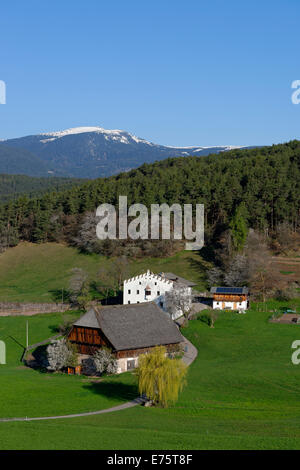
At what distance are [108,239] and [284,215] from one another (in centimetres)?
3859

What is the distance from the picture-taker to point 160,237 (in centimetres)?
11288

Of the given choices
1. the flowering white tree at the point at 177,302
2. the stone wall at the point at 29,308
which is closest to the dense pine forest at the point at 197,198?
the flowering white tree at the point at 177,302

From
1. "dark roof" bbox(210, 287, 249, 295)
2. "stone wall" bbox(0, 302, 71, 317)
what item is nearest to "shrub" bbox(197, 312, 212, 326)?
"dark roof" bbox(210, 287, 249, 295)

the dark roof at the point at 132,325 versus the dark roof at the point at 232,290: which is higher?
the dark roof at the point at 232,290

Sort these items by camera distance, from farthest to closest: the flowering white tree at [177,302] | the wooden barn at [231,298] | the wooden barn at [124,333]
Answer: the wooden barn at [231,298]
the flowering white tree at [177,302]
the wooden barn at [124,333]

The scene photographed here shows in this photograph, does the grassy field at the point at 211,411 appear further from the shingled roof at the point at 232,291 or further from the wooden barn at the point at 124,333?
the shingled roof at the point at 232,291

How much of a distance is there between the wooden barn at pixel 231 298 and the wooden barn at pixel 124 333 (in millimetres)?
18609

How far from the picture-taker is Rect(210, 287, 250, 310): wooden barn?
80.4 meters

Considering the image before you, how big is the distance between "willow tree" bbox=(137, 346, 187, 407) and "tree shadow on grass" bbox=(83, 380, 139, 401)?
13.4 ft

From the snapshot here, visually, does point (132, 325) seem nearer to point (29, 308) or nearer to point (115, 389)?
point (115, 389)

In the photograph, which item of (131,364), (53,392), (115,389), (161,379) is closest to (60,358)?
(131,364)

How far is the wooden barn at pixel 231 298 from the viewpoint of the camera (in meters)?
80.4

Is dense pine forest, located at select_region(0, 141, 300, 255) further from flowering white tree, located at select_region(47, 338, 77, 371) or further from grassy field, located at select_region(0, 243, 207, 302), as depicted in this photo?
flowering white tree, located at select_region(47, 338, 77, 371)
